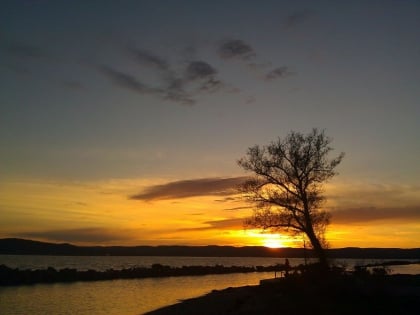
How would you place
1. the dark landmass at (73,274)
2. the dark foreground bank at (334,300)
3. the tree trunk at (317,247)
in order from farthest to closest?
the dark landmass at (73,274) < the tree trunk at (317,247) < the dark foreground bank at (334,300)

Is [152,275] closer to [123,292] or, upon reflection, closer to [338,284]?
[123,292]

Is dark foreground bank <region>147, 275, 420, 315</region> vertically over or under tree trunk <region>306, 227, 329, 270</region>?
under

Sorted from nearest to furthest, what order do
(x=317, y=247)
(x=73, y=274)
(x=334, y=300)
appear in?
1. (x=334, y=300)
2. (x=317, y=247)
3. (x=73, y=274)

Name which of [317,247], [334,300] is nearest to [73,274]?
[317,247]

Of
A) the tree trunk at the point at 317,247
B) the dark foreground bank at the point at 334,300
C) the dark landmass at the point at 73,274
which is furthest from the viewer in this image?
the dark landmass at the point at 73,274

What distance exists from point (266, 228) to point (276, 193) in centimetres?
275

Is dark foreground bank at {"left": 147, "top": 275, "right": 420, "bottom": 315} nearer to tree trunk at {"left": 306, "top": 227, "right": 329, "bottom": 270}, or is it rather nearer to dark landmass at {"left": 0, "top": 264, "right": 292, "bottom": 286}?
tree trunk at {"left": 306, "top": 227, "right": 329, "bottom": 270}

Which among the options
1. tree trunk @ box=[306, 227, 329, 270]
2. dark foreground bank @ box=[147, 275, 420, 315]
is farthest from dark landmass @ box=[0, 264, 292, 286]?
dark foreground bank @ box=[147, 275, 420, 315]

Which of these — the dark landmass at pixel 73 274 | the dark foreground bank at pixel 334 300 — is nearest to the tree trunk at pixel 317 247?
the dark foreground bank at pixel 334 300

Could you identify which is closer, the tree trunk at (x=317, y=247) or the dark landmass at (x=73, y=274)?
the tree trunk at (x=317, y=247)

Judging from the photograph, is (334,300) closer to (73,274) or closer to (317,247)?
(317,247)

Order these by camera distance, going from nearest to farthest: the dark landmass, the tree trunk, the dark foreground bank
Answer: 1. the dark foreground bank
2. the tree trunk
3. the dark landmass

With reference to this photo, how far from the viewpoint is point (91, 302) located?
42.0m

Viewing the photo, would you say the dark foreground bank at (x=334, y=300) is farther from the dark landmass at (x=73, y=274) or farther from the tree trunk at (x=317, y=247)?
the dark landmass at (x=73, y=274)
